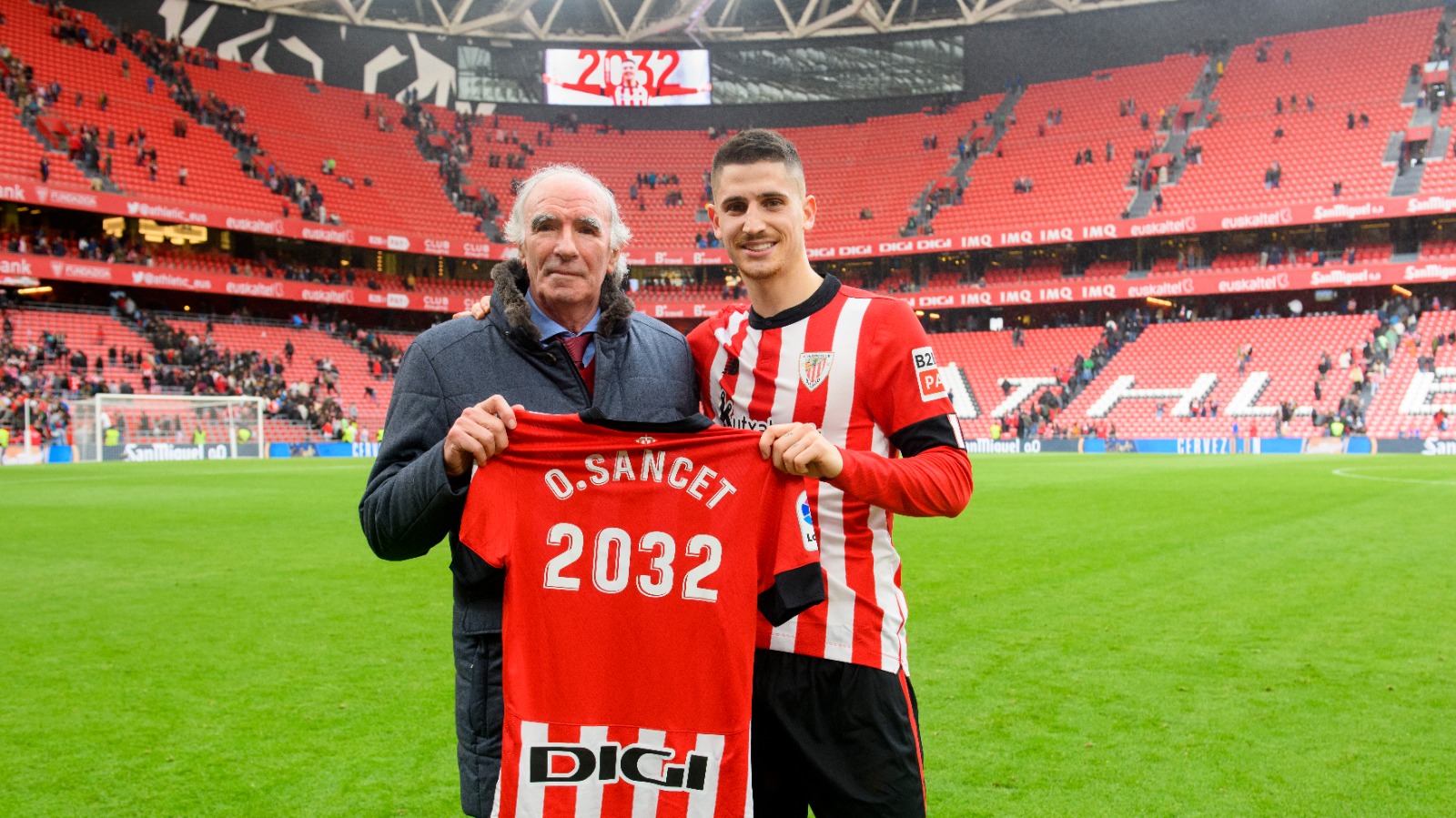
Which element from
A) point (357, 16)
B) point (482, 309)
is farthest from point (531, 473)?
point (357, 16)

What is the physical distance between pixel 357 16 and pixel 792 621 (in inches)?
1806

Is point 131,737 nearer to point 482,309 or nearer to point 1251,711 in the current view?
point 482,309

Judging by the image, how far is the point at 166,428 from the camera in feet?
100

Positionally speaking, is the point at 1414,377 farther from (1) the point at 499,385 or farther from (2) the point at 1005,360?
(1) the point at 499,385

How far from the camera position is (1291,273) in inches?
1534

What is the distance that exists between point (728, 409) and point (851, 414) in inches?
14.0

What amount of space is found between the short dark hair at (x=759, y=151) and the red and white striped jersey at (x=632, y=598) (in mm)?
707

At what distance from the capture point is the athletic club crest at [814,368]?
2742mm

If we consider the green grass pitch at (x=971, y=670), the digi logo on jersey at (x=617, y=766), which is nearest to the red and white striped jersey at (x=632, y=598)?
the digi logo on jersey at (x=617, y=766)

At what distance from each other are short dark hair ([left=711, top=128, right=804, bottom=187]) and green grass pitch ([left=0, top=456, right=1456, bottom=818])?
260cm

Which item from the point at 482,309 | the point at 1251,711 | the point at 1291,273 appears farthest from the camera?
the point at 1291,273

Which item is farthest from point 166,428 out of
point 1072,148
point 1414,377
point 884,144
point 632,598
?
point 1414,377

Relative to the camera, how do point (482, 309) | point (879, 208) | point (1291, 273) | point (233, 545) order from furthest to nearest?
1. point (879, 208)
2. point (1291, 273)
3. point (233, 545)
4. point (482, 309)

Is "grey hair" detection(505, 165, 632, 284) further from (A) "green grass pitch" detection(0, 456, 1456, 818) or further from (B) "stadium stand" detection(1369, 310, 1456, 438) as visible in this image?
(B) "stadium stand" detection(1369, 310, 1456, 438)
